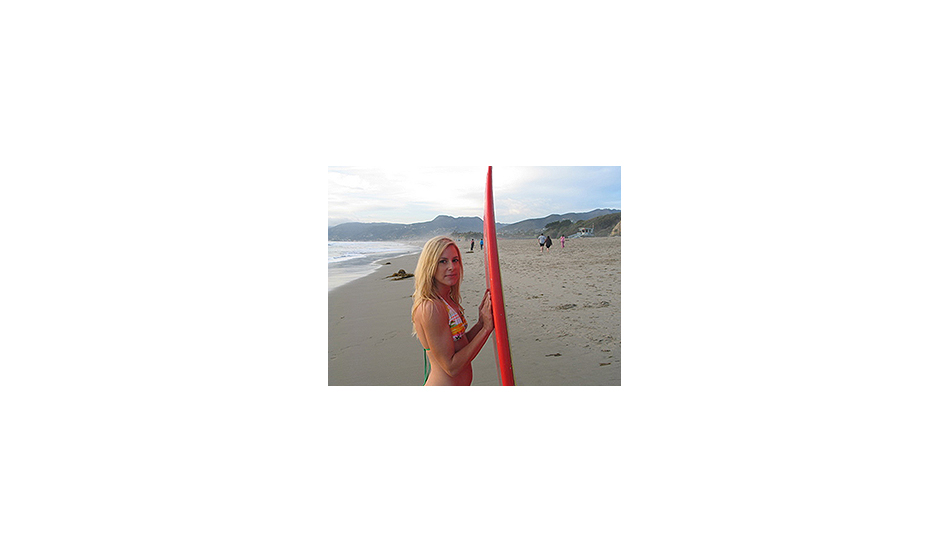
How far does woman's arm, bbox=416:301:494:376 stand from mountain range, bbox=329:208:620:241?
1.54 feet

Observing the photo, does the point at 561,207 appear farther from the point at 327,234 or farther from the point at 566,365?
the point at 327,234

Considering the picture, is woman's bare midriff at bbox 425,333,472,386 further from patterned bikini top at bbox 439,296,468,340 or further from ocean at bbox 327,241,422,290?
ocean at bbox 327,241,422,290

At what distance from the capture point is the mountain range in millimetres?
2586

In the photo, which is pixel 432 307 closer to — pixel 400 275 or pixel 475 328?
pixel 475 328

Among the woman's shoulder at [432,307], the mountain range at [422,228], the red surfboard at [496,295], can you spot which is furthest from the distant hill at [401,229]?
the woman's shoulder at [432,307]

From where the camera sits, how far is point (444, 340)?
7.66ft

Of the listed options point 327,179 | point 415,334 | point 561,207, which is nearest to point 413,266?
point 415,334

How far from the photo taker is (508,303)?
108 inches

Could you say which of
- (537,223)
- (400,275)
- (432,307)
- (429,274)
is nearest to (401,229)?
(400,275)

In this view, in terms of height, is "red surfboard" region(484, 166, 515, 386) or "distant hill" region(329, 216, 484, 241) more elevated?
"distant hill" region(329, 216, 484, 241)

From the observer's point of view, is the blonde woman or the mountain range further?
the mountain range

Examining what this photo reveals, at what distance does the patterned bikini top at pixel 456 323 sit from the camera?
2342mm

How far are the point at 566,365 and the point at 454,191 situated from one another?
1.21 m

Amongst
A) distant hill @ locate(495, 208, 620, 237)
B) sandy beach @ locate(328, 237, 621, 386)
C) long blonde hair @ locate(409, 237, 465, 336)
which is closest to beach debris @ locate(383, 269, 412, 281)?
sandy beach @ locate(328, 237, 621, 386)
